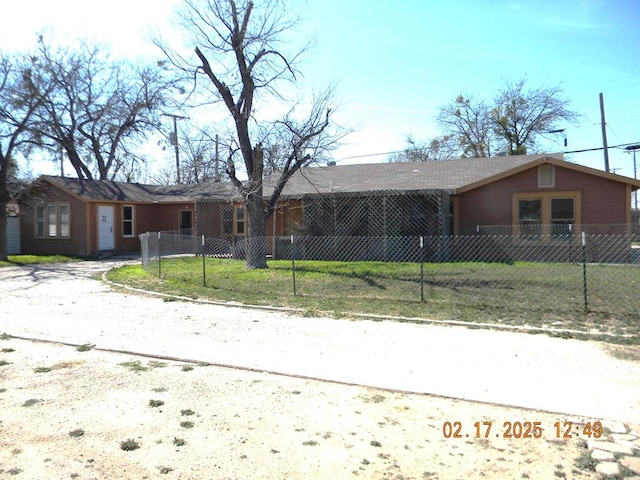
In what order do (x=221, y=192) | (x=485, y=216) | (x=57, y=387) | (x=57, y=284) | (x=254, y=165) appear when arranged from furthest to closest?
1. (x=221, y=192)
2. (x=485, y=216)
3. (x=254, y=165)
4. (x=57, y=284)
5. (x=57, y=387)

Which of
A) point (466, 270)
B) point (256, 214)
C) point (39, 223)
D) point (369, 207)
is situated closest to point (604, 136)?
point (369, 207)

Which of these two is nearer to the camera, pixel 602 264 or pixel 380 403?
pixel 380 403

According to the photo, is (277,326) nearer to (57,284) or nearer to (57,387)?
(57,387)

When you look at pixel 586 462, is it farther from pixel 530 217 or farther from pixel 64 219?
pixel 64 219

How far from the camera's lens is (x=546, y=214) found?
52.2ft

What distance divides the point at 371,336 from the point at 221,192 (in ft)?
57.6

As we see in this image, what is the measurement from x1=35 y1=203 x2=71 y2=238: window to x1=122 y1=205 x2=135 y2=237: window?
237cm

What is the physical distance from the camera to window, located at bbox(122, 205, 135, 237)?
23956mm

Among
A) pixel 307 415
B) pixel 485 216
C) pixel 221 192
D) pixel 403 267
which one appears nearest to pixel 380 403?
pixel 307 415

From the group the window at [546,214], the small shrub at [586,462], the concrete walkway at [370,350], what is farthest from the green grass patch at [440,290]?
the small shrub at [586,462]

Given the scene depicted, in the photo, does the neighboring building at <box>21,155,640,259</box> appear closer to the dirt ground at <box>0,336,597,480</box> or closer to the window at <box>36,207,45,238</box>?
the window at <box>36,207,45,238</box>

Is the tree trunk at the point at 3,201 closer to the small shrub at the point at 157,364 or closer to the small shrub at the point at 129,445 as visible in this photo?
the small shrub at the point at 157,364

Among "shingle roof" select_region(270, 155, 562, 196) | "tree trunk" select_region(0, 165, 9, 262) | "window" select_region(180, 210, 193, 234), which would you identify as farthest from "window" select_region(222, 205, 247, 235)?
"tree trunk" select_region(0, 165, 9, 262)

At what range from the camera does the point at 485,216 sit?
1677 centimetres
